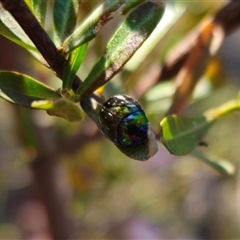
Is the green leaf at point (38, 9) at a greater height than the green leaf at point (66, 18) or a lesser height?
greater

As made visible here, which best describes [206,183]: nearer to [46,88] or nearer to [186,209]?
[186,209]

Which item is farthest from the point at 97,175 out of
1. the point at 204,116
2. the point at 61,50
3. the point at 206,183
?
the point at 206,183

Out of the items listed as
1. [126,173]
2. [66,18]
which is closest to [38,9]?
[66,18]

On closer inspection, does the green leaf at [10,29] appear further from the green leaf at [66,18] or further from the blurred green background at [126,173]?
the blurred green background at [126,173]

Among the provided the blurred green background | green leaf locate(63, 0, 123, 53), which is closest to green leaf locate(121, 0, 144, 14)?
green leaf locate(63, 0, 123, 53)

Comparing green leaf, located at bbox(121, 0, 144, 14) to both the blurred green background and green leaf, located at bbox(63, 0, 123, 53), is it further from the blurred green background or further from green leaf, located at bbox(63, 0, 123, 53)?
the blurred green background

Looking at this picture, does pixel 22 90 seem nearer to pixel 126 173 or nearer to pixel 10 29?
pixel 10 29

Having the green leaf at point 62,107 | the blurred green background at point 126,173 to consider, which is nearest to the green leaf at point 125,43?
the green leaf at point 62,107
